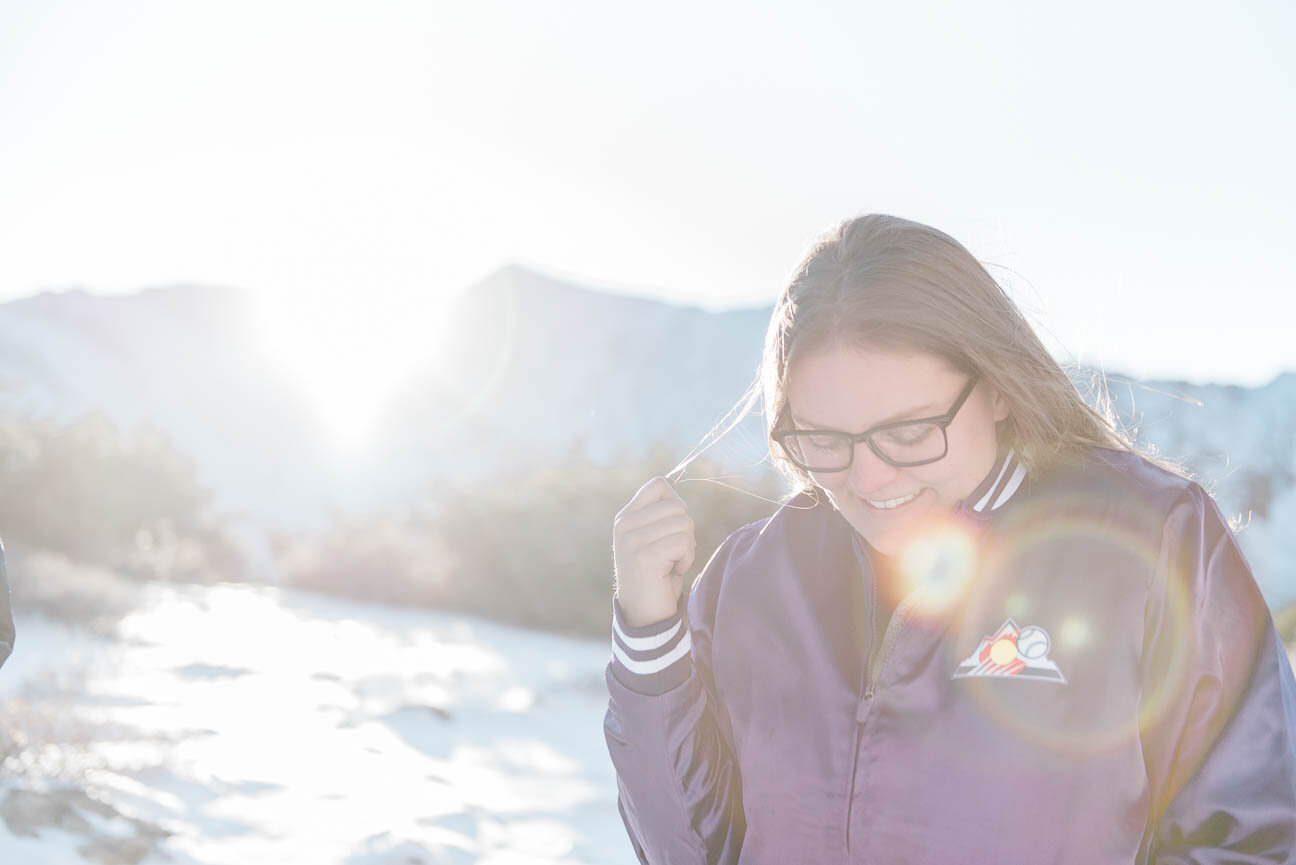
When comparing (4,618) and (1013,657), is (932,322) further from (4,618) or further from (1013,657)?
(4,618)

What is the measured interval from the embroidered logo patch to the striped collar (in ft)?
0.58

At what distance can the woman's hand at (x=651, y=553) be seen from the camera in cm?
149

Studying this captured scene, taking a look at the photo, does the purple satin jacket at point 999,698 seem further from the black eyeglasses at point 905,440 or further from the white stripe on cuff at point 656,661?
the black eyeglasses at point 905,440

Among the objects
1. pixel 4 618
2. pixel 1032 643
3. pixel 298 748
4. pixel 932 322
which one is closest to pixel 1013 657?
pixel 1032 643

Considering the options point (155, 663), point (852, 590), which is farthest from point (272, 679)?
point (852, 590)

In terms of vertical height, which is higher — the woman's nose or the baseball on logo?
the woman's nose

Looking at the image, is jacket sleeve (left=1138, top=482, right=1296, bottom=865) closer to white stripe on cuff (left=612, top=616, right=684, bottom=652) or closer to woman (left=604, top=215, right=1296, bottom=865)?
woman (left=604, top=215, right=1296, bottom=865)

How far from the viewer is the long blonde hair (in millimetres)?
1344

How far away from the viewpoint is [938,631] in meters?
1.33

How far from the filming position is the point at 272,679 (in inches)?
244

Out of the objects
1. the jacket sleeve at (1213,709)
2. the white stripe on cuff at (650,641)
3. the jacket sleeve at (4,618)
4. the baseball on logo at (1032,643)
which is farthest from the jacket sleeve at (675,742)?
the jacket sleeve at (4,618)

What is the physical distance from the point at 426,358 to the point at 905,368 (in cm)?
6514

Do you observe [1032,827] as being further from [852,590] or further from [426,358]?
[426,358]

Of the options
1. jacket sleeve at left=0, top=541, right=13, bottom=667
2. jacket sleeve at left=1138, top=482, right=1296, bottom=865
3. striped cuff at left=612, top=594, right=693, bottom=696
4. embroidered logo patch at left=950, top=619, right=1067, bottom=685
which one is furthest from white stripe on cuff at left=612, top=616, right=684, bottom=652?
jacket sleeve at left=0, top=541, right=13, bottom=667
